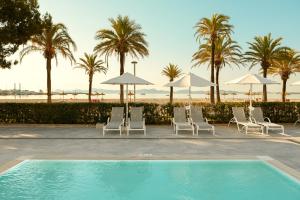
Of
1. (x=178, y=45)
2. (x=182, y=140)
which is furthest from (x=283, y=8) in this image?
(x=182, y=140)

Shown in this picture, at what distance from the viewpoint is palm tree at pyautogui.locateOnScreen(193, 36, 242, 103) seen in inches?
1425

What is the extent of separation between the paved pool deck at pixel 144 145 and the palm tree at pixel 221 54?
22.6m

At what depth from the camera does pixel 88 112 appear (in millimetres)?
17203

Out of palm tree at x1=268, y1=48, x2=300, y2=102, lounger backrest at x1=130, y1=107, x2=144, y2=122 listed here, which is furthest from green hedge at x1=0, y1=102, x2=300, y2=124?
palm tree at x1=268, y1=48, x2=300, y2=102

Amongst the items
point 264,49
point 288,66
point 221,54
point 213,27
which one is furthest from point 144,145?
point 288,66

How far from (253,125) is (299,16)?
13905 millimetres

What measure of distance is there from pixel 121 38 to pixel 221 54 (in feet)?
44.7

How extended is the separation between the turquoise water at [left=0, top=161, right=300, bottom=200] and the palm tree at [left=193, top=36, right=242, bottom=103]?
2861 cm

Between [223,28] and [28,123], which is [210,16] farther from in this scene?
[28,123]

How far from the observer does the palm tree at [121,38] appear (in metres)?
29.0

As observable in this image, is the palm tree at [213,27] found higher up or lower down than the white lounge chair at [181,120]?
higher up

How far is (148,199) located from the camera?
6344 millimetres

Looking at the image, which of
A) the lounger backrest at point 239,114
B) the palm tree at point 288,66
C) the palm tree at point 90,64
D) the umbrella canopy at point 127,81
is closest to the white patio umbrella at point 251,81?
the lounger backrest at point 239,114

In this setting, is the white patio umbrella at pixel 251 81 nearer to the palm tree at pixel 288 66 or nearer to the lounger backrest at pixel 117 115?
the lounger backrest at pixel 117 115
